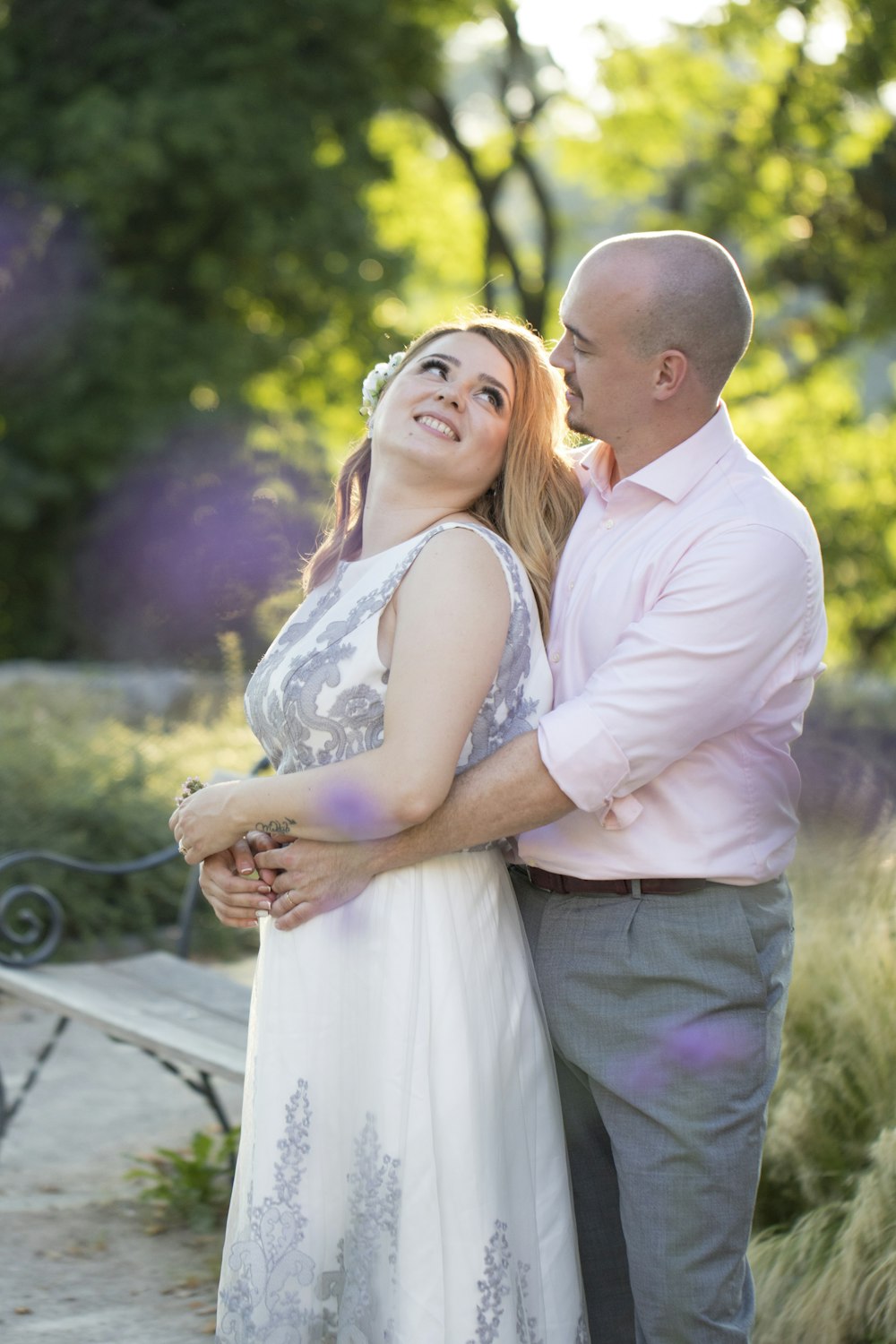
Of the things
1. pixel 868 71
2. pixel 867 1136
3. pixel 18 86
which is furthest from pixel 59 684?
pixel 868 71

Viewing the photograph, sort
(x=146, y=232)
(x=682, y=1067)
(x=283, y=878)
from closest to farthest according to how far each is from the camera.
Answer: (x=682, y=1067)
(x=283, y=878)
(x=146, y=232)

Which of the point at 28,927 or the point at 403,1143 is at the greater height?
the point at 28,927

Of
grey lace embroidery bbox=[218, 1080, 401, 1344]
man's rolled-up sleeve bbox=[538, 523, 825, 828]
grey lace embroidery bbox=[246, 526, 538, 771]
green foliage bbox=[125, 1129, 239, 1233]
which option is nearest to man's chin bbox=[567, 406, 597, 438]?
grey lace embroidery bbox=[246, 526, 538, 771]

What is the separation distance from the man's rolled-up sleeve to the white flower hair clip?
86cm

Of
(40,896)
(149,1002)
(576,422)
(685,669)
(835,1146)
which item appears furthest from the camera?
(40,896)

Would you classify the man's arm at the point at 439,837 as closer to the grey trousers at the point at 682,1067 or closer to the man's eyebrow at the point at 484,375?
the grey trousers at the point at 682,1067

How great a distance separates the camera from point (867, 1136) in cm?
338

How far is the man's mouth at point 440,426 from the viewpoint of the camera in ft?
8.70

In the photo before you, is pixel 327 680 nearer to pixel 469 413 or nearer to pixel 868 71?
pixel 469 413

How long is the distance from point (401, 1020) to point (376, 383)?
1.29m

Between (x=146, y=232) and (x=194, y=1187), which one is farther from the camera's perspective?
(x=146, y=232)

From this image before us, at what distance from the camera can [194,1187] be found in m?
4.07

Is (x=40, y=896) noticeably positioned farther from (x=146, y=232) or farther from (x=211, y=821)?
(x=146, y=232)

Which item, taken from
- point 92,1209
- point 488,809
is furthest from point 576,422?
point 92,1209
